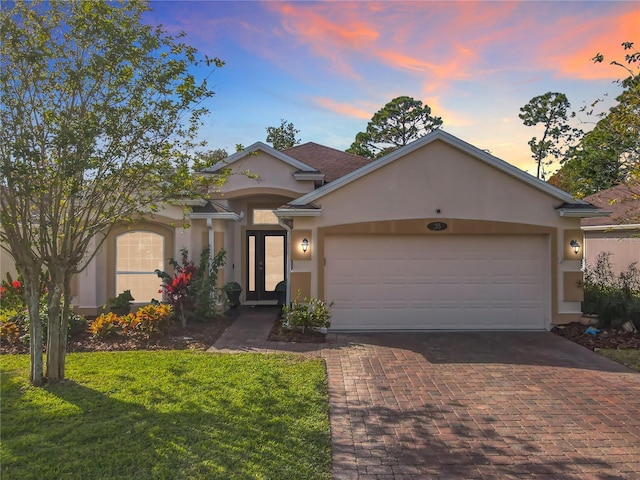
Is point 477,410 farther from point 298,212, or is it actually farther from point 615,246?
point 615,246

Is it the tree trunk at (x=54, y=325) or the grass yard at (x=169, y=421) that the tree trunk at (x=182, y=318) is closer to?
the grass yard at (x=169, y=421)

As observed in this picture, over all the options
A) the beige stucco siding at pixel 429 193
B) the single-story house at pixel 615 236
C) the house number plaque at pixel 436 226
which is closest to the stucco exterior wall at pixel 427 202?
the beige stucco siding at pixel 429 193

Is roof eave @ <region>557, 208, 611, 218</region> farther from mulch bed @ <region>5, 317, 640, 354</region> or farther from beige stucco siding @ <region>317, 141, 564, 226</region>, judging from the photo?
mulch bed @ <region>5, 317, 640, 354</region>

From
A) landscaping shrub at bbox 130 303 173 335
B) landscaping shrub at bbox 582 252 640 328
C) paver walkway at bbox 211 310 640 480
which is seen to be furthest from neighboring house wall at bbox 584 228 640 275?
landscaping shrub at bbox 130 303 173 335

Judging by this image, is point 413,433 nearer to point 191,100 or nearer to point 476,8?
point 191,100

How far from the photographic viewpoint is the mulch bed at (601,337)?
30.2 ft

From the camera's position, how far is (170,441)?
4.73 meters

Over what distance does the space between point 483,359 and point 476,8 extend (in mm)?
7454

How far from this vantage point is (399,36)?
10.2m

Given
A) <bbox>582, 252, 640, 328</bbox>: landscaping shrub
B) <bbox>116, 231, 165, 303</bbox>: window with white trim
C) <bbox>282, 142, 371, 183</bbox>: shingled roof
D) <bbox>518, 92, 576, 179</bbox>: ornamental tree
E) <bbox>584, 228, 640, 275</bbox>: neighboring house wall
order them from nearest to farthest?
<bbox>582, 252, 640, 328</bbox>: landscaping shrub < <bbox>116, 231, 165, 303</bbox>: window with white trim < <bbox>584, 228, 640, 275</bbox>: neighboring house wall < <bbox>282, 142, 371, 183</bbox>: shingled roof < <bbox>518, 92, 576, 179</bbox>: ornamental tree

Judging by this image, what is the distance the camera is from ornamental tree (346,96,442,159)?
36.1 meters

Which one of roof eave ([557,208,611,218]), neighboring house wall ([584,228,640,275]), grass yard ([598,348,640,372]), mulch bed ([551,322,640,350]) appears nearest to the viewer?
grass yard ([598,348,640,372])

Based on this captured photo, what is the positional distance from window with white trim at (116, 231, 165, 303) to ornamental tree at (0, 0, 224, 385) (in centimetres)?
531

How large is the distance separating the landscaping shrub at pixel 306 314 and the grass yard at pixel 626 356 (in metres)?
5.78
